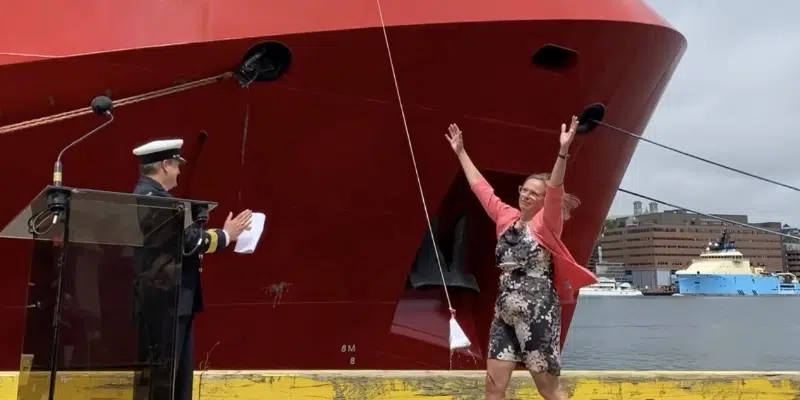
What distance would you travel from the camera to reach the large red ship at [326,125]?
203 inches

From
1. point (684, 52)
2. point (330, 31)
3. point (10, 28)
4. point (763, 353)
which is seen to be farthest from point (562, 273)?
point (763, 353)

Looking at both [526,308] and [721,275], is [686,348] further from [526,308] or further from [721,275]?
[721,275]

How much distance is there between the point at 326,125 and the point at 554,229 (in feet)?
9.54

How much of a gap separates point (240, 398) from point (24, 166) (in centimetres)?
215

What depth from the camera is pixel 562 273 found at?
11.4 ft

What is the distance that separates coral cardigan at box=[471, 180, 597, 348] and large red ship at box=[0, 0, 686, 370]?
7.83 ft

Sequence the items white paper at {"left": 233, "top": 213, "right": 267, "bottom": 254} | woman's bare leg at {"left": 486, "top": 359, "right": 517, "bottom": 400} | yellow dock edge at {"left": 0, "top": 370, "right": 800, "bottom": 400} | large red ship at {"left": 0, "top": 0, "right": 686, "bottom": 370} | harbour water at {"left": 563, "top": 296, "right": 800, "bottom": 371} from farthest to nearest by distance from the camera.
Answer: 1. harbour water at {"left": 563, "top": 296, "right": 800, "bottom": 371}
2. large red ship at {"left": 0, "top": 0, "right": 686, "bottom": 370}
3. yellow dock edge at {"left": 0, "top": 370, "right": 800, "bottom": 400}
4. woman's bare leg at {"left": 486, "top": 359, "right": 517, "bottom": 400}
5. white paper at {"left": 233, "top": 213, "right": 267, "bottom": 254}

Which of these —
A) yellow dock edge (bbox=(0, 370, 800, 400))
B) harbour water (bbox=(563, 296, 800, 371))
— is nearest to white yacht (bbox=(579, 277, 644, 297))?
harbour water (bbox=(563, 296, 800, 371))

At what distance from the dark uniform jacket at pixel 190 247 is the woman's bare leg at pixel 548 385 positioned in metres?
1.38

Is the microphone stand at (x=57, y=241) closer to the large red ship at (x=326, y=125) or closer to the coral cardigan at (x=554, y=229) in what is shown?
the coral cardigan at (x=554, y=229)

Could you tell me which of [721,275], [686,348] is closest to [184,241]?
[686,348]

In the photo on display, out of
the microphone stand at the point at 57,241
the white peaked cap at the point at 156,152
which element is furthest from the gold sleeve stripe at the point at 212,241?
the microphone stand at the point at 57,241

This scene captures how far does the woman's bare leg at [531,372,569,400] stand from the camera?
3.41 m

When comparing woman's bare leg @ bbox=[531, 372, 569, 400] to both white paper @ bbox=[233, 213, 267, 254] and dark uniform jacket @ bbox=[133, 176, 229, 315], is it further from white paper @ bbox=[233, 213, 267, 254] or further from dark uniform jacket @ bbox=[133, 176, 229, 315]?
dark uniform jacket @ bbox=[133, 176, 229, 315]
